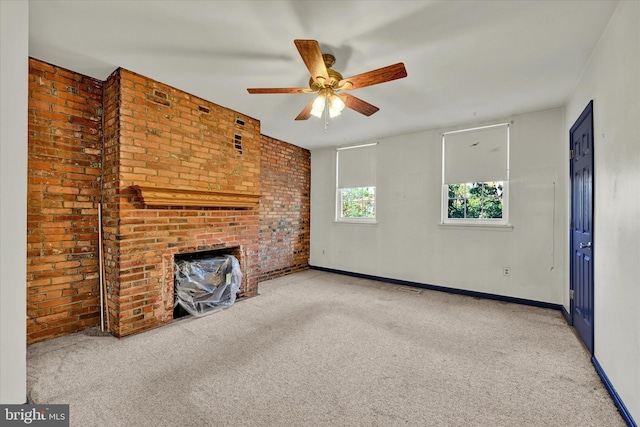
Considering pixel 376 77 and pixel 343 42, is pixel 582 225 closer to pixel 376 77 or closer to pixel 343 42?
pixel 376 77

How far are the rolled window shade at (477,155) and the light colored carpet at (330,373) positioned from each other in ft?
6.24

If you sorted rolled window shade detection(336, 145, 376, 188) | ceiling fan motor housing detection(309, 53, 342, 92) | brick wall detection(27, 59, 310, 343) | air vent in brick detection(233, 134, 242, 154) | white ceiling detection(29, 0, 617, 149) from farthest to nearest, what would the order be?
rolled window shade detection(336, 145, 376, 188) < air vent in brick detection(233, 134, 242, 154) < brick wall detection(27, 59, 310, 343) < ceiling fan motor housing detection(309, 53, 342, 92) < white ceiling detection(29, 0, 617, 149)

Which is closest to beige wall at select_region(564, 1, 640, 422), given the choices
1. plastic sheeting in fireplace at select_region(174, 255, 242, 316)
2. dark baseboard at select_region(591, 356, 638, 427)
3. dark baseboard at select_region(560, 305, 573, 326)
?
dark baseboard at select_region(591, 356, 638, 427)

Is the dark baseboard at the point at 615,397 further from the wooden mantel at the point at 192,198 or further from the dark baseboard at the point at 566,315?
the wooden mantel at the point at 192,198

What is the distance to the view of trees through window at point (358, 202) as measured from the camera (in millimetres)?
5277

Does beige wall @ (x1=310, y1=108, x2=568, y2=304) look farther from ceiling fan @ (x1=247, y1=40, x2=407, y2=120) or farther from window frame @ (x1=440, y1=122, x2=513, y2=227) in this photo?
ceiling fan @ (x1=247, y1=40, x2=407, y2=120)

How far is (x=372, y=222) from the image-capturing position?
515 centimetres

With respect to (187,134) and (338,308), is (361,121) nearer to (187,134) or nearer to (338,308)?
(187,134)

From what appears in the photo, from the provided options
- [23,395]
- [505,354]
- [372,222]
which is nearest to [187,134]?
[23,395]

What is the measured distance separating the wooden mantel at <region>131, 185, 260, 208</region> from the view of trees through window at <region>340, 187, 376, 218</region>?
7.15 feet

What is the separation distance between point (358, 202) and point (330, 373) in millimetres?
3674

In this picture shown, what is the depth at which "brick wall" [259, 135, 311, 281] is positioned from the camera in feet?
16.5

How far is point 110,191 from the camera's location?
281cm

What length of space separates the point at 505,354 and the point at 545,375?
33 centimetres
